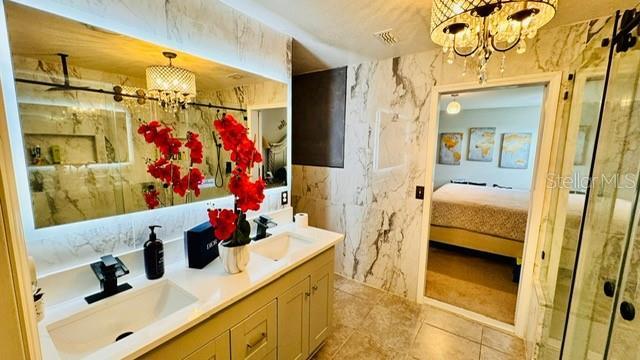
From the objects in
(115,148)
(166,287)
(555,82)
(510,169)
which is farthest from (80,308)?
A: (510,169)

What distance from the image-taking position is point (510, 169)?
214 inches

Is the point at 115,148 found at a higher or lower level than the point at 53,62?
lower

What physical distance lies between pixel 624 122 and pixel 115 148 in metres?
2.49

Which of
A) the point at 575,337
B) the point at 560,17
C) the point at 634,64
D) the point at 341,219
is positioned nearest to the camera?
the point at 634,64

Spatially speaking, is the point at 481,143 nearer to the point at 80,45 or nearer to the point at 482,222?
the point at 482,222

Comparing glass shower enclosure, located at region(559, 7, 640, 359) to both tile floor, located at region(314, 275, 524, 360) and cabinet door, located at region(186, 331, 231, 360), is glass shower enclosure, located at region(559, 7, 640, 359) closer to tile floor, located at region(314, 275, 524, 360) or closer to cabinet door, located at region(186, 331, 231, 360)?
tile floor, located at region(314, 275, 524, 360)

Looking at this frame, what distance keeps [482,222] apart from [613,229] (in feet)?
6.76

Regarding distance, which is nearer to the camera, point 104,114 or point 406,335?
point 104,114

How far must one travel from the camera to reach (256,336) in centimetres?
127

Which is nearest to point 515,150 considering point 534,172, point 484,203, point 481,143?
point 481,143

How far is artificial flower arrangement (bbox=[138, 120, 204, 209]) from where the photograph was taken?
1270 millimetres

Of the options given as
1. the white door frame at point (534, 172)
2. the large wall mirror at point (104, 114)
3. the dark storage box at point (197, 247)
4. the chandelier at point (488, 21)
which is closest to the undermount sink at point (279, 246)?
the dark storage box at point (197, 247)

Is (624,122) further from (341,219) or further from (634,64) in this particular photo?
(341,219)

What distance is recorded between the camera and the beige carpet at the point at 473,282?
2418mm
